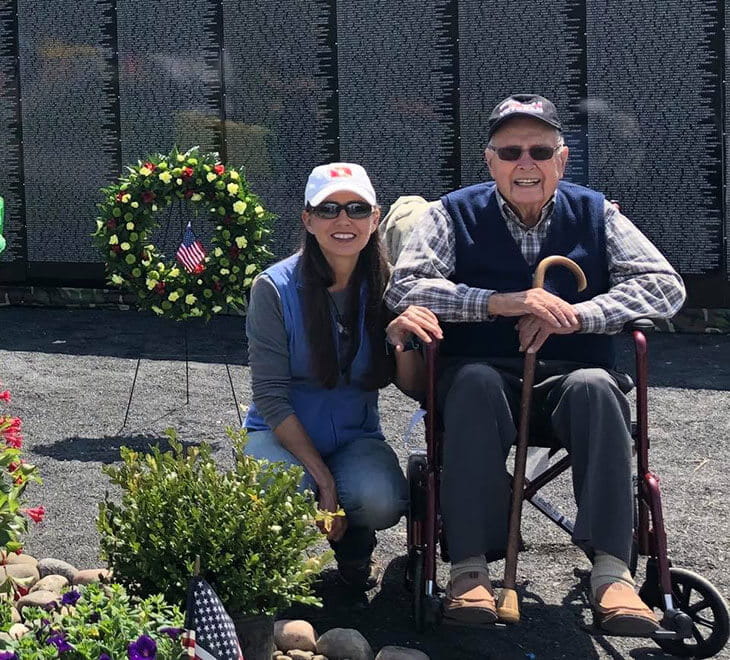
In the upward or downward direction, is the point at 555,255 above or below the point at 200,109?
below

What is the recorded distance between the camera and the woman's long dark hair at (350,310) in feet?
12.4

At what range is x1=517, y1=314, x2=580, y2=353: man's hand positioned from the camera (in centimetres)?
353

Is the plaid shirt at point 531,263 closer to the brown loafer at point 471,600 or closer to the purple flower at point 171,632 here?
the brown loafer at point 471,600

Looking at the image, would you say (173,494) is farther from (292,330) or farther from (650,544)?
(650,544)

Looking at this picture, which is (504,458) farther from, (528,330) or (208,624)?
(208,624)

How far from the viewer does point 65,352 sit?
839 cm

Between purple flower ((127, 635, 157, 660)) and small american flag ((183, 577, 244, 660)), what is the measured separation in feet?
0.38

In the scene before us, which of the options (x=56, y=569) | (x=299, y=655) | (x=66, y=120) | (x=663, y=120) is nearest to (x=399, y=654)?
(x=299, y=655)

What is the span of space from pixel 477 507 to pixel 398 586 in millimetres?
781

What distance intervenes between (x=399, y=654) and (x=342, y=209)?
4.41ft

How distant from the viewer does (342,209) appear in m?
3.77

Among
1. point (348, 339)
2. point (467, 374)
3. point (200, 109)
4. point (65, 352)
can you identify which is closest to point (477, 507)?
point (467, 374)

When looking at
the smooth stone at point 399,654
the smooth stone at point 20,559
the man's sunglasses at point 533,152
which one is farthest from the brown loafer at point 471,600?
the smooth stone at point 20,559

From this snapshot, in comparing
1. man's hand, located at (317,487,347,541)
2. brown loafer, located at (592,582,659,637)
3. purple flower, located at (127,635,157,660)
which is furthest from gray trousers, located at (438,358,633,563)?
purple flower, located at (127,635,157,660)
